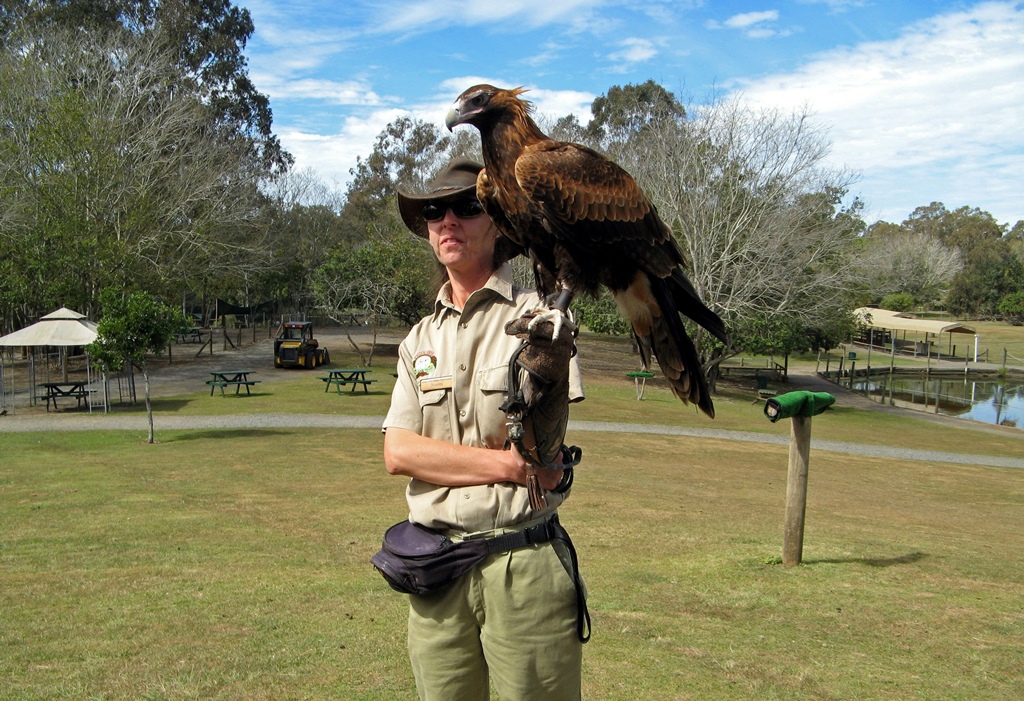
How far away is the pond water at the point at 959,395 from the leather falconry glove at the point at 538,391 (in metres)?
28.9

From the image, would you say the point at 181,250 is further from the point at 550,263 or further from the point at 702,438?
the point at 550,263

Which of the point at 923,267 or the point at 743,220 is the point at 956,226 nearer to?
the point at 923,267

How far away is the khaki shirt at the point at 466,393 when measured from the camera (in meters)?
2.12

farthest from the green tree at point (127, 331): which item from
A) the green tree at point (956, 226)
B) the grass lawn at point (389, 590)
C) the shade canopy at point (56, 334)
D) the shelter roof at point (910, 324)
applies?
the green tree at point (956, 226)

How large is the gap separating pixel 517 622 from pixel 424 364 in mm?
748

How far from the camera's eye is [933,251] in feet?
243

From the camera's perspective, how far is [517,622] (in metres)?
2.09

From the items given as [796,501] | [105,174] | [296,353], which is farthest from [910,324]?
[796,501]

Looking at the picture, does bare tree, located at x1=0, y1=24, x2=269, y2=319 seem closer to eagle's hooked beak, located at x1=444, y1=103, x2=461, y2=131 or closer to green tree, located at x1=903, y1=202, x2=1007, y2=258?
eagle's hooked beak, located at x1=444, y1=103, x2=461, y2=131

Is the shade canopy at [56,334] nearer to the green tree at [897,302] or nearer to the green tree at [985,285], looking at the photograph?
the green tree at [897,302]

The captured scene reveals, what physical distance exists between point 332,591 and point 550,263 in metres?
3.29

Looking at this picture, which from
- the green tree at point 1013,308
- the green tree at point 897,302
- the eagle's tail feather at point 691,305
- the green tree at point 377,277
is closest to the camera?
the eagle's tail feather at point 691,305

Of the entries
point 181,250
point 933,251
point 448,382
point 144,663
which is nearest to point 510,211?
point 448,382

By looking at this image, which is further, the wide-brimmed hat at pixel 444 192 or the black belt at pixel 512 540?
the wide-brimmed hat at pixel 444 192
